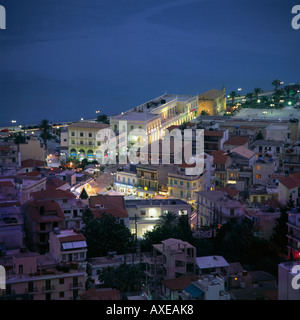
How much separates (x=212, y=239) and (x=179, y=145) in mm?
6906

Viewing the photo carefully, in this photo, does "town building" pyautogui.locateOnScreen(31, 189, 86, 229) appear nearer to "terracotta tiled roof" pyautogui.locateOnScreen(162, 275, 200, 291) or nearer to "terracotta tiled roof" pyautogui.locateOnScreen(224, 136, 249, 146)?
"terracotta tiled roof" pyautogui.locateOnScreen(162, 275, 200, 291)

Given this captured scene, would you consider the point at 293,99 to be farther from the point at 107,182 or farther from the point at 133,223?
the point at 133,223

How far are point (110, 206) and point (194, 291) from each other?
4598 millimetres

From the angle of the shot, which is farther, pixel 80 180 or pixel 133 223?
pixel 80 180

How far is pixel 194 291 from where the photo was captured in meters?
6.56

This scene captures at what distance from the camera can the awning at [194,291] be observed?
6.50 meters

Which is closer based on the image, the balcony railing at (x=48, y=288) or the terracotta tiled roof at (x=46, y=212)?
the balcony railing at (x=48, y=288)

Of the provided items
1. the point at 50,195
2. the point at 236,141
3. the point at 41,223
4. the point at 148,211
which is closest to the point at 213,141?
the point at 236,141

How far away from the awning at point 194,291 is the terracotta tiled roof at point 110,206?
12.6ft

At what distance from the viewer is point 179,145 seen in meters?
16.8

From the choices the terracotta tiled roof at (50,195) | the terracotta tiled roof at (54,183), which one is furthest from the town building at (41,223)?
→ the terracotta tiled roof at (54,183)

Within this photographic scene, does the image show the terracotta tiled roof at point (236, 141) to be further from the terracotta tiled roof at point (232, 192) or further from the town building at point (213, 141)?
the terracotta tiled roof at point (232, 192)
